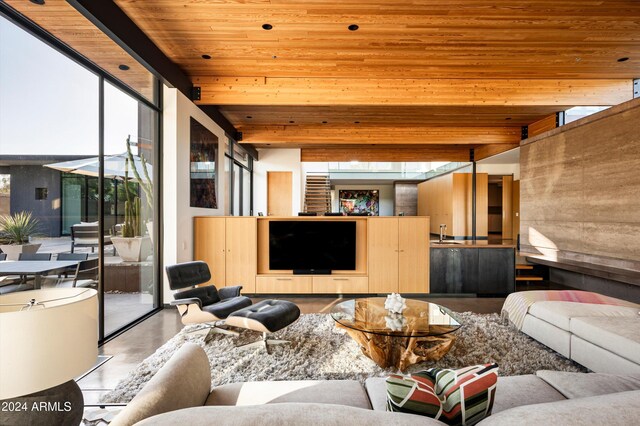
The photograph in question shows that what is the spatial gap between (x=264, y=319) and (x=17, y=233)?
2.23 metres

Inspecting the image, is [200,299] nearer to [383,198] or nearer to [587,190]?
[587,190]

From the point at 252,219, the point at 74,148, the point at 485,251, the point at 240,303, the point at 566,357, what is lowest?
the point at 566,357

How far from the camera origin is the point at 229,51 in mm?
4254

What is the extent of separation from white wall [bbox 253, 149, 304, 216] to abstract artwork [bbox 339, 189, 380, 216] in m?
7.68

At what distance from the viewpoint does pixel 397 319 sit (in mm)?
3027

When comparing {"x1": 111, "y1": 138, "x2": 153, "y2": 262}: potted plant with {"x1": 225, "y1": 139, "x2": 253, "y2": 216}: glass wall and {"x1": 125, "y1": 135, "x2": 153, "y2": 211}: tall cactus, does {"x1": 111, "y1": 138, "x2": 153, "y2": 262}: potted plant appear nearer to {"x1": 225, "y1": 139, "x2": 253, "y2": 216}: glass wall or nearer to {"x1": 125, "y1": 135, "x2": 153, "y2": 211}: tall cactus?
{"x1": 125, "y1": 135, "x2": 153, "y2": 211}: tall cactus

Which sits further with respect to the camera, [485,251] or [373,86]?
[485,251]

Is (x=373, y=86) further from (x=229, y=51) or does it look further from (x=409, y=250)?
(x=409, y=250)

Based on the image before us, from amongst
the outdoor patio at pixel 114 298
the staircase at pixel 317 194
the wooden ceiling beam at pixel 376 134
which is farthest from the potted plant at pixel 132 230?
the staircase at pixel 317 194

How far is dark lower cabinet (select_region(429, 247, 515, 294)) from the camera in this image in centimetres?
557

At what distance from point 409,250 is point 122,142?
460 centimetres

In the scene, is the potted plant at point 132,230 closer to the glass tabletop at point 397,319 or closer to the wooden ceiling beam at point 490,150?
the glass tabletop at point 397,319

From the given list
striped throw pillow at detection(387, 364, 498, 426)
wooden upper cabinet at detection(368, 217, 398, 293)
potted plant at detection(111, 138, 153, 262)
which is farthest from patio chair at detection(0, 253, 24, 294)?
wooden upper cabinet at detection(368, 217, 398, 293)

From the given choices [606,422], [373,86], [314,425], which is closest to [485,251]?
[373,86]
